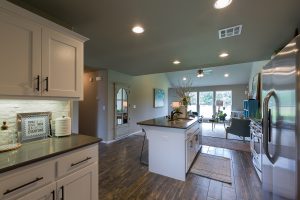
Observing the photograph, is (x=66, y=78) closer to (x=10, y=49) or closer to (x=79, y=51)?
(x=79, y=51)

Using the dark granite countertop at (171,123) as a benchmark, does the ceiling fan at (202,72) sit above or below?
above

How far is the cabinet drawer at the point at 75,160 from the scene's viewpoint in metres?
1.26

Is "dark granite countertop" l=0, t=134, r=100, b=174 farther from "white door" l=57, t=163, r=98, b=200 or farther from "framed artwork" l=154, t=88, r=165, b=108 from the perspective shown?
"framed artwork" l=154, t=88, r=165, b=108

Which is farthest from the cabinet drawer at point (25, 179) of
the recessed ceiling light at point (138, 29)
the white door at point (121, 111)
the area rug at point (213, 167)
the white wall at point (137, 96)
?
the white door at point (121, 111)

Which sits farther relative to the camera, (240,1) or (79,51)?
A: (79,51)

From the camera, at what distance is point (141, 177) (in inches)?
104

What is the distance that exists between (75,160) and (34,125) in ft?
2.29

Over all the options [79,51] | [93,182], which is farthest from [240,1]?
[93,182]

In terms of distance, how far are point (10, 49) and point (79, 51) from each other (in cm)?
67

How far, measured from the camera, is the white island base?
8.29 ft

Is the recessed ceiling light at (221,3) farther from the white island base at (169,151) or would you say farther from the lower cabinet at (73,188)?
the lower cabinet at (73,188)

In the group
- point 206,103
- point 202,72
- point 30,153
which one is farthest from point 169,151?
point 206,103

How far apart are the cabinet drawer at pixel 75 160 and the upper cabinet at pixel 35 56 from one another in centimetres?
65

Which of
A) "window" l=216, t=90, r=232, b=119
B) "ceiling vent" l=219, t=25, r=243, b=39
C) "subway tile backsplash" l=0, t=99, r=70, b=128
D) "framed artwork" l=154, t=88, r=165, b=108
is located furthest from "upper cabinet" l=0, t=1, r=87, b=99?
"window" l=216, t=90, r=232, b=119
